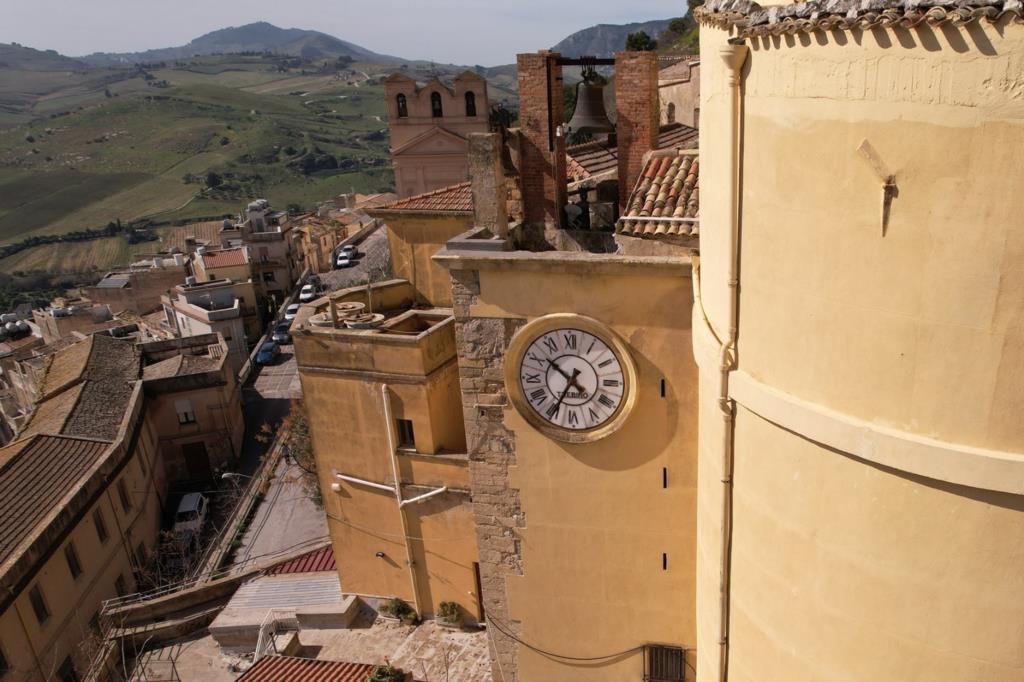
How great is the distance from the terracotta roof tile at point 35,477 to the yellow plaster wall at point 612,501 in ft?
49.7

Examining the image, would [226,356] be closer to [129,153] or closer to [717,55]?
[717,55]

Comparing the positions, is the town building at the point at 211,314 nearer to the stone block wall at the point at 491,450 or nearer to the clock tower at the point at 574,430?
the stone block wall at the point at 491,450

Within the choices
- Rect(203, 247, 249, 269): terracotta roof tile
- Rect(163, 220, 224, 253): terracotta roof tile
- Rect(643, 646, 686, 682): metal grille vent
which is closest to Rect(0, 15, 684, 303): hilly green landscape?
Rect(163, 220, 224, 253): terracotta roof tile

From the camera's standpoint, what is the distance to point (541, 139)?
11734 millimetres

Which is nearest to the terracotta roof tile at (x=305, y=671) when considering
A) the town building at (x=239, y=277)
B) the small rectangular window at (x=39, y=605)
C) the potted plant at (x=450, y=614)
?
the potted plant at (x=450, y=614)

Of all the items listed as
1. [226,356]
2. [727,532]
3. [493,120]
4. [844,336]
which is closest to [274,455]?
[226,356]

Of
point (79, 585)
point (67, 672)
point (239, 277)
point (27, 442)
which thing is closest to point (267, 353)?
point (239, 277)

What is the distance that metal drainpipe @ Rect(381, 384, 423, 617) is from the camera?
53.1 ft

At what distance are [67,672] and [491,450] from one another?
16.0 metres

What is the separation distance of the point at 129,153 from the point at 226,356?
434 feet

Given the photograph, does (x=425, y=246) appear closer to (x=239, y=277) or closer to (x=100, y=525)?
(x=100, y=525)

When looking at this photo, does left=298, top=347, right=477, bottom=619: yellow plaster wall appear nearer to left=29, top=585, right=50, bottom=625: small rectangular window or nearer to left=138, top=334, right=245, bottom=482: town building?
left=29, top=585, right=50, bottom=625: small rectangular window

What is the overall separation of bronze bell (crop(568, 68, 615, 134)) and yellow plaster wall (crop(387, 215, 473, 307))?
8138mm

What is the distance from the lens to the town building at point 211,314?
4638 centimetres
